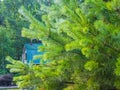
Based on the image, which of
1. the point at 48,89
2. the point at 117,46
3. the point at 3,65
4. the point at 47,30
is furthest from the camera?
the point at 3,65

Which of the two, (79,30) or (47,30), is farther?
(47,30)

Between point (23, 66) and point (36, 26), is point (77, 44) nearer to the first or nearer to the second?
point (36, 26)

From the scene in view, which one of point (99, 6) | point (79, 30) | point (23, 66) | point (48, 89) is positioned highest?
point (99, 6)

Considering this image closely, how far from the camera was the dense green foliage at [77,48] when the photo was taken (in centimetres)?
275

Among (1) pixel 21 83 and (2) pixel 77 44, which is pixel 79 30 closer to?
(2) pixel 77 44

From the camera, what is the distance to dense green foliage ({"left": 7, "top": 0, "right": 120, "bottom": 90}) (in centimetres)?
275

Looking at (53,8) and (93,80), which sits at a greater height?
(53,8)

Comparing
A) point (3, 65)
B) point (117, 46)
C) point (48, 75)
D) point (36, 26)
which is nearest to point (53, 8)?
point (36, 26)

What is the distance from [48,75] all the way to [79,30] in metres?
0.89

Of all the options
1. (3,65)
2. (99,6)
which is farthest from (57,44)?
(3,65)

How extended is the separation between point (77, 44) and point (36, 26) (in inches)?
30.6

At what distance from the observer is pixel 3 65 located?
102 ft

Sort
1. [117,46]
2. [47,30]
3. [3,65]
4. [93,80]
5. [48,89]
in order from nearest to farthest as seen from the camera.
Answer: [117,46]
[93,80]
[47,30]
[48,89]
[3,65]

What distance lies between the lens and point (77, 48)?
9.80 feet
